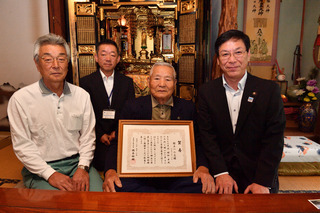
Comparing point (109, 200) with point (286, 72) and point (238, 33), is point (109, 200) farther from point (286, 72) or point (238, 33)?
point (286, 72)

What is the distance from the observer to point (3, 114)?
15.1 ft

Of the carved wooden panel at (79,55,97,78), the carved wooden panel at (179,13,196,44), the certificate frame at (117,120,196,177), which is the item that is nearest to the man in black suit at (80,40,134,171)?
the certificate frame at (117,120,196,177)

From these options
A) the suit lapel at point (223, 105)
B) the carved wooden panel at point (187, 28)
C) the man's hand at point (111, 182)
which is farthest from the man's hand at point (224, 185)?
the carved wooden panel at point (187, 28)

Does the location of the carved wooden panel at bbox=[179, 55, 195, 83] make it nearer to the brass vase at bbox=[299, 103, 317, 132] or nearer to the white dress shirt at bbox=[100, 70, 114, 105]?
the brass vase at bbox=[299, 103, 317, 132]

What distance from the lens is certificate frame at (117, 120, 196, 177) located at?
4.82 feet

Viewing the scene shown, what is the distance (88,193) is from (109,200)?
0.15m

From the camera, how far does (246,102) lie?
165 centimetres

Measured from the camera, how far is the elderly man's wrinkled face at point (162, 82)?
1769 mm

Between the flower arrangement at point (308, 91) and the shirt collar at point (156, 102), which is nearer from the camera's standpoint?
the shirt collar at point (156, 102)

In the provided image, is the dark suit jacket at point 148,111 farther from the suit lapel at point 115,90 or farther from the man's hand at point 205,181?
the suit lapel at point 115,90

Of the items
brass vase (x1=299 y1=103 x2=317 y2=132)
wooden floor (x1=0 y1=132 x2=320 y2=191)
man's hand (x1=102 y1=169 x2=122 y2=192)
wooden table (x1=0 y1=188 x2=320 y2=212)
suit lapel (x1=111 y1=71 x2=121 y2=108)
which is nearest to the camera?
wooden table (x1=0 y1=188 x2=320 y2=212)

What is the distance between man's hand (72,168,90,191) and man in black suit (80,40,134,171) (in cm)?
107

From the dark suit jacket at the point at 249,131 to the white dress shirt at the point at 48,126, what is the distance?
3.32 ft

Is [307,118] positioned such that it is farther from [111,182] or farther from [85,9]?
[85,9]
